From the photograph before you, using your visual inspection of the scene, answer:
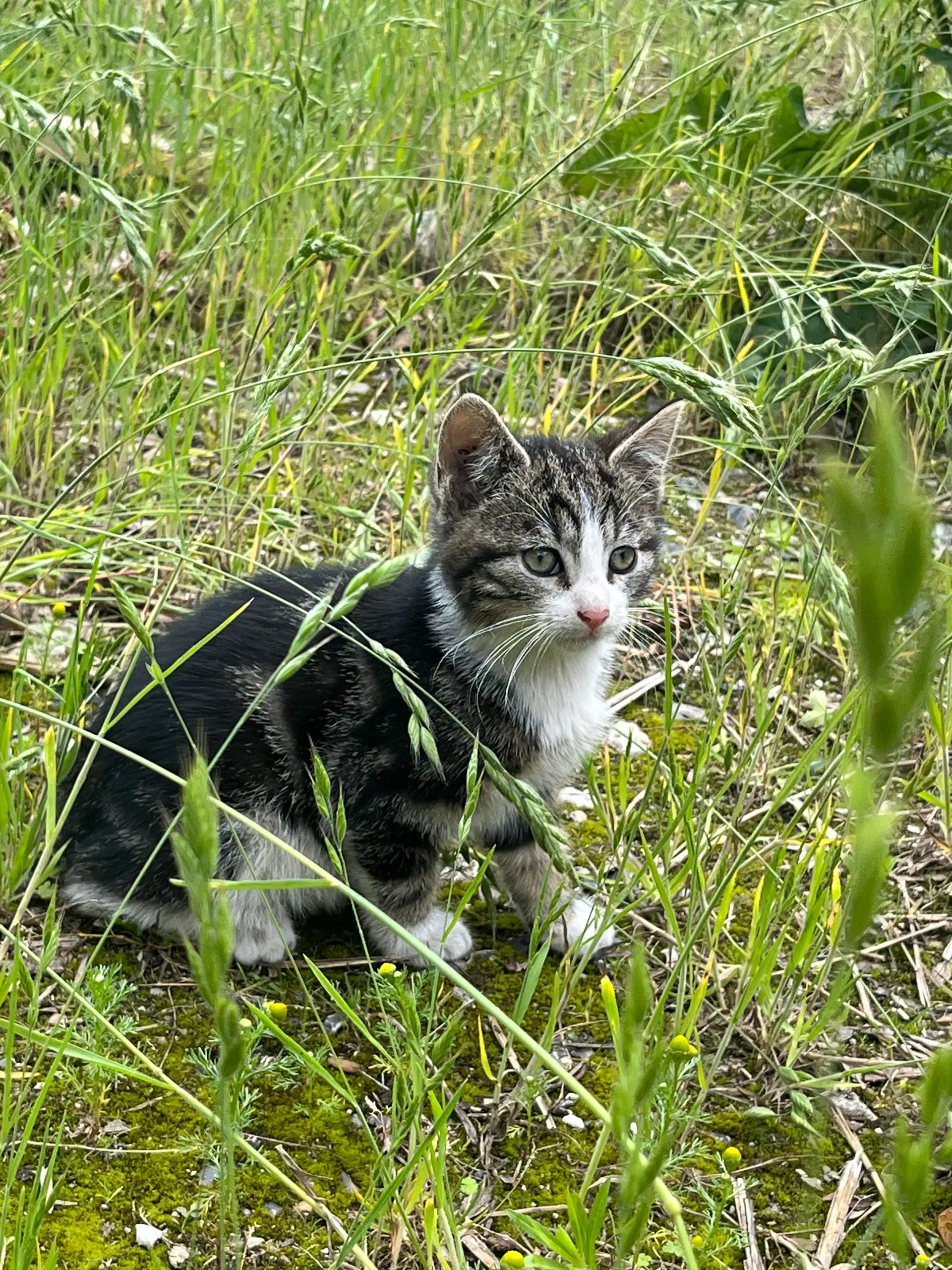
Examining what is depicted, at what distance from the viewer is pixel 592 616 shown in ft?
9.32

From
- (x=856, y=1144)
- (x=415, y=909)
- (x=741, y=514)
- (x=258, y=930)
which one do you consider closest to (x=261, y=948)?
(x=258, y=930)

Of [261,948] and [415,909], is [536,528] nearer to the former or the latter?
[415,909]

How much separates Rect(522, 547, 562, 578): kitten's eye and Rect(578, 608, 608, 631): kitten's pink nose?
0.18m

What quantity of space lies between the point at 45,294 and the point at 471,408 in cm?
150

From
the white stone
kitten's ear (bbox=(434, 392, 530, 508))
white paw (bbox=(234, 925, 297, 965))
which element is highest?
kitten's ear (bbox=(434, 392, 530, 508))

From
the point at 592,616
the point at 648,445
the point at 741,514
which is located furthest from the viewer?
the point at 741,514

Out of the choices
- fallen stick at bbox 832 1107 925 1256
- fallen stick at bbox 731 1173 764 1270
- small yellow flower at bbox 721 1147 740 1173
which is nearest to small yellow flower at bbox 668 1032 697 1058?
small yellow flower at bbox 721 1147 740 1173

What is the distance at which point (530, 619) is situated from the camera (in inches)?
115

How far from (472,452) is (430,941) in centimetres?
114

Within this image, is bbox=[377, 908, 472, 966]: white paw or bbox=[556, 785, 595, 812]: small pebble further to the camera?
bbox=[556, 785, 595, 812]: small pebble

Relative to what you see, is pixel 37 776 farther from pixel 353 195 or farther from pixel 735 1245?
pixel 353 195

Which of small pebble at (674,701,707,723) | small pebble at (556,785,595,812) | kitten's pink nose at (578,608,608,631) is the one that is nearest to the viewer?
kitten's pink nose at (578,608,608,631)

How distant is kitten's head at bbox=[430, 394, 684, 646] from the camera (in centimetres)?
292

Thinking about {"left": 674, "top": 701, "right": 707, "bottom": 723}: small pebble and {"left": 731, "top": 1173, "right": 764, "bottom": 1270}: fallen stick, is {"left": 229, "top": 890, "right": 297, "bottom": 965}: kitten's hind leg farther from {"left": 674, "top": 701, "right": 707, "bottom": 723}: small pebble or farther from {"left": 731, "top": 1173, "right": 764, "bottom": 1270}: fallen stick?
{"left": 674, "top": 701, "right": 707, "bottom": 723}: small pebble
